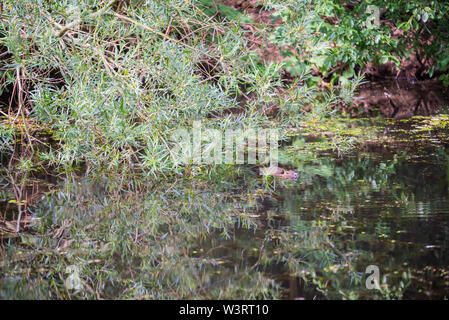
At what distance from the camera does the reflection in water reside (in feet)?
9.75

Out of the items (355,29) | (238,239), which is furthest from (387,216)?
(355,29)

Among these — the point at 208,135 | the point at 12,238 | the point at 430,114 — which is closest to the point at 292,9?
the point at 208,135

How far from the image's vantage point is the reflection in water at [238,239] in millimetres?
2973

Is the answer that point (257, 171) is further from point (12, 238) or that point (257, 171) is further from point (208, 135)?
point (12, 238)

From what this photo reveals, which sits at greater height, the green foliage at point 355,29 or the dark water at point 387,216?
the green foliage at point 355,29

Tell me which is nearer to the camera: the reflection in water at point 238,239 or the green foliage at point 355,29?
the reflection in water at point 238,239

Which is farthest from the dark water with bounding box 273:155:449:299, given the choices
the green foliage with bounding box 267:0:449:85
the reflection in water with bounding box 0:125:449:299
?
the green foliage with bounding box 267:0:449:85

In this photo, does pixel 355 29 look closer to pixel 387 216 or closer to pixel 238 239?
pixel 387 216

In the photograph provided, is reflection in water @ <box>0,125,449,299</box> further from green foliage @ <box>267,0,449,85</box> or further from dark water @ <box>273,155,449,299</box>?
green foliage @ <box>267,0,449,85</box>

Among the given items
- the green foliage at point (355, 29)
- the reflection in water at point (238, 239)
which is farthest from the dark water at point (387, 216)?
the green foliage at point (355, 29)

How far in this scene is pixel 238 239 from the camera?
3.64 meters

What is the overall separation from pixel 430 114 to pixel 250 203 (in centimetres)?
500

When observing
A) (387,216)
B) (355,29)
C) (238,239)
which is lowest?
(238,239)

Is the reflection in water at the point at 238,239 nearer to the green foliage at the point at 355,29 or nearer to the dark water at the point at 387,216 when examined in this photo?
Answer: the dark water at the point at 387,216
